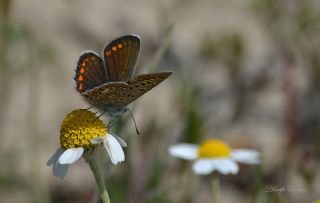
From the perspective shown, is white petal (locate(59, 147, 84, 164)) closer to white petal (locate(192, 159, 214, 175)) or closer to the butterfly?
the butterfly

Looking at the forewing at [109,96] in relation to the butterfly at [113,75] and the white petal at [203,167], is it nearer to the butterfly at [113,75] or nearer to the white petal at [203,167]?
the butterfly at [113,75]

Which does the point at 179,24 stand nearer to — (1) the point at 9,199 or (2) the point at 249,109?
(2) the point at 249,109

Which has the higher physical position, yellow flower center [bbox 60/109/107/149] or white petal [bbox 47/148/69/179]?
yellow flower center [bbox 60/109/107/149]

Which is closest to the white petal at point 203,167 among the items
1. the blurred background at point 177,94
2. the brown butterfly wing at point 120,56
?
the blurred background at point 177,94

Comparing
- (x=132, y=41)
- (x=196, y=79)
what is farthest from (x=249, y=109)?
(x=132, y=41)

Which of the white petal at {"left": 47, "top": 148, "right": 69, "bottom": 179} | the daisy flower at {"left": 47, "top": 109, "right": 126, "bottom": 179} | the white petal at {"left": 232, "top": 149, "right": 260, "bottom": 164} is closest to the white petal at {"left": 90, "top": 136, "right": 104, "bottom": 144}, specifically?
the daisy flower at {"left": 47, "top": 109, "right": 126, "bottom": 179}

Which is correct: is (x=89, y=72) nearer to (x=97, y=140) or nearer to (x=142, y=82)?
(x=142, y=82)
